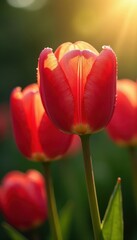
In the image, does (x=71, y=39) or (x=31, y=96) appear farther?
(x=71, y=39)

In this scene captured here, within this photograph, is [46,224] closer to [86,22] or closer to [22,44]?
[86,22]

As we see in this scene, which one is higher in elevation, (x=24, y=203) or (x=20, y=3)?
(x=20, y=3)

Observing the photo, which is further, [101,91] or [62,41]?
[62,41]

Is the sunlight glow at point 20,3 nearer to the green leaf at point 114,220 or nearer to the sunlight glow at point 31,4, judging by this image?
the sunlight glow at point 31,4

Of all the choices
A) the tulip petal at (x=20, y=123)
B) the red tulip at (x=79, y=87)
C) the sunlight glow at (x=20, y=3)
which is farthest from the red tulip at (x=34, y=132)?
the sunlight glow at (x=20, y=3)

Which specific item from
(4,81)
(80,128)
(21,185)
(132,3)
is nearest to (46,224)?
(21,185)

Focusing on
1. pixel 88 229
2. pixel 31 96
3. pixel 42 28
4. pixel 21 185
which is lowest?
pixel 88 229

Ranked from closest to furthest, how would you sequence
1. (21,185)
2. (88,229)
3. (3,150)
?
(21,185)
(88,229)
(3,150)

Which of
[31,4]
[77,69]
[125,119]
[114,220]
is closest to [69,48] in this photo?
[77,69]

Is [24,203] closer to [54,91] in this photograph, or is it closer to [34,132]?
[34,132]
